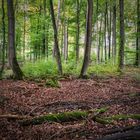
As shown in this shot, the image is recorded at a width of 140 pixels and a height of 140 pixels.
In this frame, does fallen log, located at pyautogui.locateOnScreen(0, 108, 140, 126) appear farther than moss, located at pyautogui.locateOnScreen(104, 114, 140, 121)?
No

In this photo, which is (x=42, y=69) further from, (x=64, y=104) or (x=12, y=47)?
(x=64, y=104)

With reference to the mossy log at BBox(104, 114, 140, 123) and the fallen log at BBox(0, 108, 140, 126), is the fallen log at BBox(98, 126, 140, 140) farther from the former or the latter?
the mossy log at BBox(104, 114, 140, 123)

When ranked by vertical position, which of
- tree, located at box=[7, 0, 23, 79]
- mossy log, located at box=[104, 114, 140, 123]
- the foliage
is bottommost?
mossy log, located at box=[104, 114, 140, 123]

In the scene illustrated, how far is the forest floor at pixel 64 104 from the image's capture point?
757 cm

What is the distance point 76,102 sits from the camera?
11.0 metres

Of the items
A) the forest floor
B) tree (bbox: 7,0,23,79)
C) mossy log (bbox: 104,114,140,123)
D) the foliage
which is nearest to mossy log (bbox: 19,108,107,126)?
the forest floor

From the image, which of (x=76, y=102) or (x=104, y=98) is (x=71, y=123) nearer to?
(x=76, y=102)

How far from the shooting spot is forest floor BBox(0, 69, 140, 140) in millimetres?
7566

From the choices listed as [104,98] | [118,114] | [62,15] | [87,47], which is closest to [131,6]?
[62,15]

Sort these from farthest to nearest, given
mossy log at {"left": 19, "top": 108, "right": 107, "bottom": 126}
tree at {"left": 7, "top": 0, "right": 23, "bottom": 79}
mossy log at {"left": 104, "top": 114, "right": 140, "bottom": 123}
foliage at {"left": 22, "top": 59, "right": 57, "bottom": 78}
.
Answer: foliage at {"left": 22, "top": 59, "right": 57, "bottom": 78}
tree at {"left": 7, "top": 0, "right": 23, "bottom": 79}
mossy log at {"left": 104, "top": 114, "right": 140, "bottom": 123}
mossy log at {"left": 19, "top": 108, "right": 107, "bottom": 126}

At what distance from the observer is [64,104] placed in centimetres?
1079

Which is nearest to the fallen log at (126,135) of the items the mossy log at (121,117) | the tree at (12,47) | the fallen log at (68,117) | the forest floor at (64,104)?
the forest floor at (64,104)

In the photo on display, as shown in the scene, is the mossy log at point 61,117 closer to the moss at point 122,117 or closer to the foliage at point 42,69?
the moss at point 122,117

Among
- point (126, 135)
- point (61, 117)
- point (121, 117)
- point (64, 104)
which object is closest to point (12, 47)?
point (64, 104)
